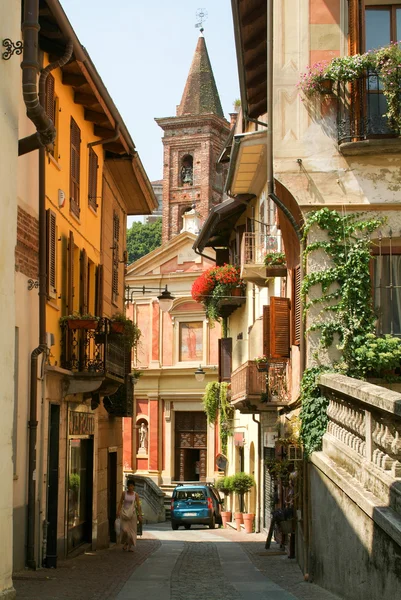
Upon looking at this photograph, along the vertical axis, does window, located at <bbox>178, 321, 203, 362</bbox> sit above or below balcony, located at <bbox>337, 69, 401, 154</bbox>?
below

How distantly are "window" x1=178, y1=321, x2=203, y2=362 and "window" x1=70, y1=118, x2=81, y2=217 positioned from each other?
108 ft

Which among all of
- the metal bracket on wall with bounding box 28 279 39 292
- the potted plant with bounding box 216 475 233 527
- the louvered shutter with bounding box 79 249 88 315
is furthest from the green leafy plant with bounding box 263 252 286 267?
the potted plant with bounding box 216 475 233 527

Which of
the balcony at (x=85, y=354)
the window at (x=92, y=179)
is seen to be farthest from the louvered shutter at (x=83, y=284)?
the window at (x=92, y=179)

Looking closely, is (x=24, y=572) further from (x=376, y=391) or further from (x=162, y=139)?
(x=162, y=139)

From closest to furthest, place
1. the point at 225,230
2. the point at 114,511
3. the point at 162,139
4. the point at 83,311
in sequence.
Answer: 1. the point at 83,311
2. the point at 114,511
3. the point at 225,230
4. the point at 162,139

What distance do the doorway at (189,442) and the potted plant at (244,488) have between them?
19.9 m

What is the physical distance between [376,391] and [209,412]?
107ft

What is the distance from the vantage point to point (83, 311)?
845 inches

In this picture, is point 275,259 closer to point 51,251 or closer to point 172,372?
point 51,251

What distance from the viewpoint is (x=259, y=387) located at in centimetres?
2422

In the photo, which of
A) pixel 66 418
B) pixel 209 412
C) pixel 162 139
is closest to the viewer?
pixel 66 418

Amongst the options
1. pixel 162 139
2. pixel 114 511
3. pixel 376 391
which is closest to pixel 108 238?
pixel 114 511

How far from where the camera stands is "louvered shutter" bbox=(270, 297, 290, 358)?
66.6 feet

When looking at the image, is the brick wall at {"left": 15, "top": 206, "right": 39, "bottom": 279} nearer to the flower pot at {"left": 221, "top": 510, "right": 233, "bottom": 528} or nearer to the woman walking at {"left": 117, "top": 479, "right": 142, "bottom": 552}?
the woman walking at {"left": 117, "top": 479, "right": 142, "bottom": 552}
